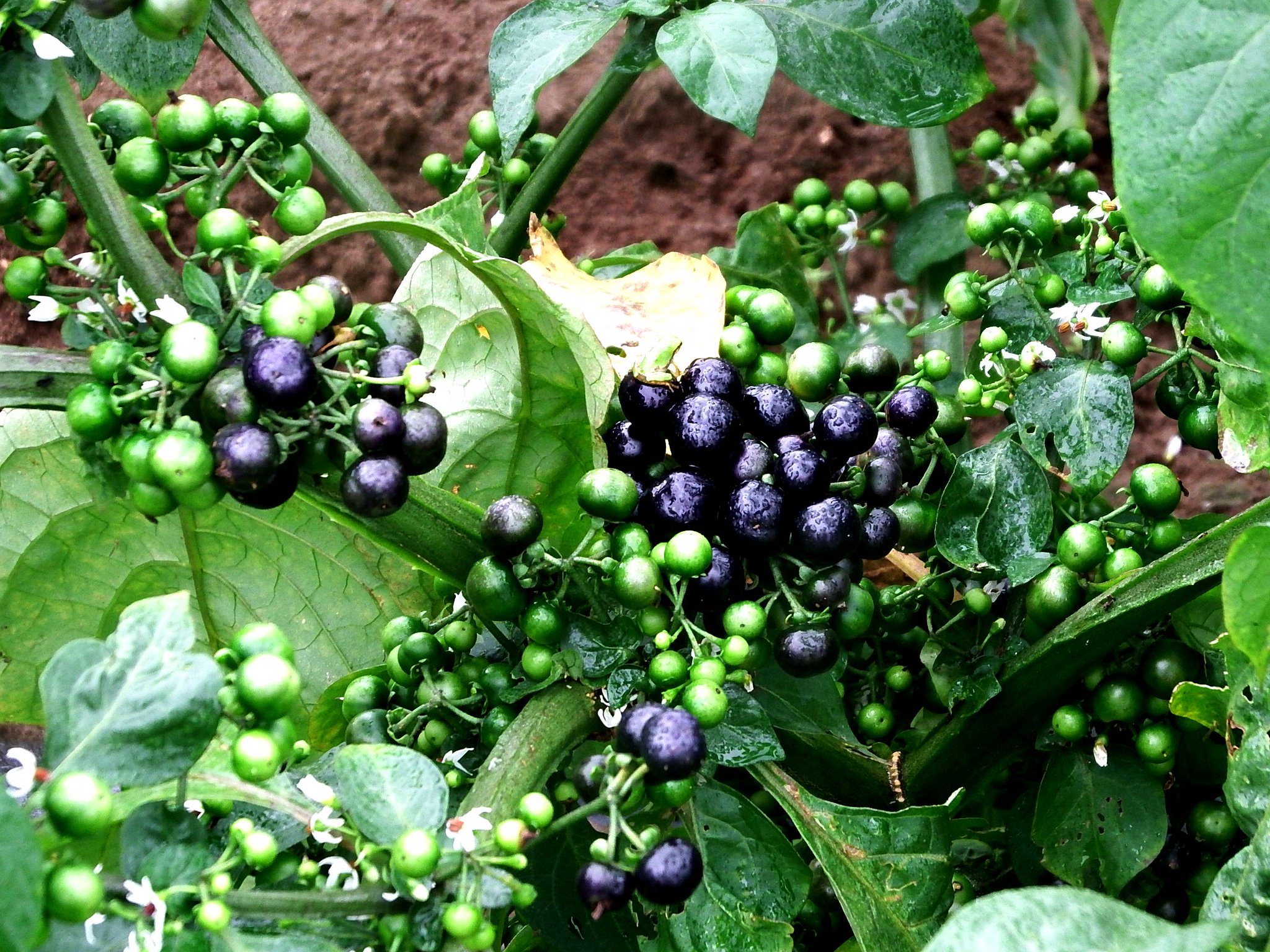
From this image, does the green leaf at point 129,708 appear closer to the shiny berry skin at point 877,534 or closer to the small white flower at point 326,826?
the small white flower at point 326,826

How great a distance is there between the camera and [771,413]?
2.82 ft

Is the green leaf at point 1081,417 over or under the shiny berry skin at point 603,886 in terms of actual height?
under

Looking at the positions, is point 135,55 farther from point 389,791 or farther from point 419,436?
point 389,791

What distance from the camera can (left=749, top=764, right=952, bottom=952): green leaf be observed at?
0.88m

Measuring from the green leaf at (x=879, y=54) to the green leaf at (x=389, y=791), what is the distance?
665mm

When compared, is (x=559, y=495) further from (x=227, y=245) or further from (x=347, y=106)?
(x=347, y=106)

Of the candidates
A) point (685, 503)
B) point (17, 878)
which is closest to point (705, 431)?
point (685, 503)

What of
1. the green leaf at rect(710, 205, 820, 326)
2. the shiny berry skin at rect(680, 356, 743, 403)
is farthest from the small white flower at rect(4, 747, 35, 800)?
the green leaf at rect(710, 205, 820, 326)

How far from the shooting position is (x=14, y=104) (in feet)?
2.25

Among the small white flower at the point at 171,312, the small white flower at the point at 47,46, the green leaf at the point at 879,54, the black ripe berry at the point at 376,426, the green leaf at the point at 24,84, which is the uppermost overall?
the small white flower at the point at 47,46

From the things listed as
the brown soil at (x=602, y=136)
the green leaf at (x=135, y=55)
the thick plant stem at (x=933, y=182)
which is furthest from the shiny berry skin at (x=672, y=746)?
the brown soil at (x=602, y=136)

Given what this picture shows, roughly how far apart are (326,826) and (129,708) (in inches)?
4.7

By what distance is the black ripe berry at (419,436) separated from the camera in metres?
0.71

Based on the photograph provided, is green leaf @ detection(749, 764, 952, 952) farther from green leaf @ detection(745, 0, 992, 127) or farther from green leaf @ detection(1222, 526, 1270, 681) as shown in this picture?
green leaf @ detection(745, 0, 992, 127)
